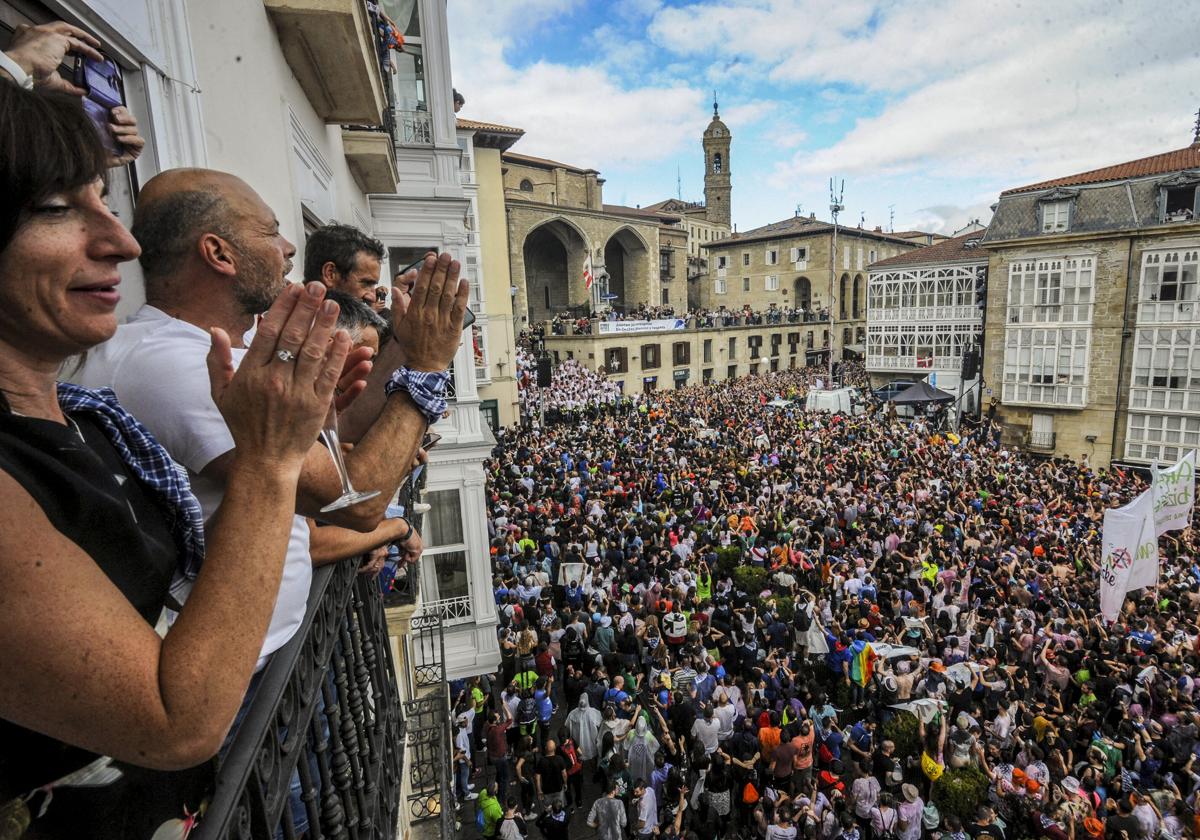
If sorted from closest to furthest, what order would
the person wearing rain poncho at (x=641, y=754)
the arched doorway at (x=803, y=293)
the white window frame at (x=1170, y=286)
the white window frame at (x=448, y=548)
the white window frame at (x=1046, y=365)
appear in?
the person wearing rain poncho at (x=641, y=754) → the white window frame at (x=448, y=548) → the white window frame at (x=1170, y=286) → the white window frame at (x=1046, y=365) → the arched doorway at (x=803, y=293)

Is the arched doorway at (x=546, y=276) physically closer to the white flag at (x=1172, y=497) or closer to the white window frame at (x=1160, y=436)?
the white window frame at (x=1160, y=436)

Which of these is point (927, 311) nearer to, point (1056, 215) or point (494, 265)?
point (1056, 215)

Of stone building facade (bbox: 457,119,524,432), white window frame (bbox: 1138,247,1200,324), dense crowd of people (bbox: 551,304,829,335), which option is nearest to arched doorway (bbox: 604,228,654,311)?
dense crowd of people (bbox: 551,304,829,335)

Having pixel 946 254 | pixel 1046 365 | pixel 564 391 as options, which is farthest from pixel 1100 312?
pixel 564 391

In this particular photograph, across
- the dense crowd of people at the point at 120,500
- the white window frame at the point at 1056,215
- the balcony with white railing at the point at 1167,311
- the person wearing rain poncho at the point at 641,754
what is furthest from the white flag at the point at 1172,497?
the white window frame at the point at 1056,215

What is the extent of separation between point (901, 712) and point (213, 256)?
30.2 feet

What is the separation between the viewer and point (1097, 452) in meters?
26.5

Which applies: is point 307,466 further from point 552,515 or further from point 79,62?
point 552,515

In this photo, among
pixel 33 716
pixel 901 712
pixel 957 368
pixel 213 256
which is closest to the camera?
pixel 33 716

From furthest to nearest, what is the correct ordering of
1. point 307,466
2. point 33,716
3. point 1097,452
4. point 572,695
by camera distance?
1. point 1097,452
2. point 572,695
3. point 307,466
4. point 33,716

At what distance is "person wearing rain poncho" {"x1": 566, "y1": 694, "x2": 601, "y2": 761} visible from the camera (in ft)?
27.7

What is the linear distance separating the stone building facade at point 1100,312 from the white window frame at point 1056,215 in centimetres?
4

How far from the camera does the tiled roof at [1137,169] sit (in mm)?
24656

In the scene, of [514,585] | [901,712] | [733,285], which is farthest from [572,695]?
[733,285]
